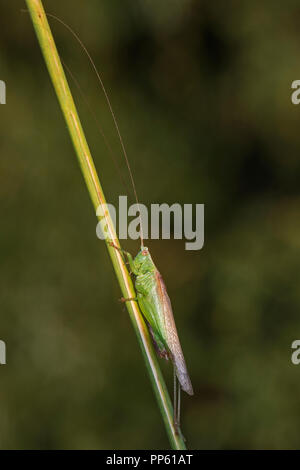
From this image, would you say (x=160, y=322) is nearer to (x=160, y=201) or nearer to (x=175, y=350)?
(x=175, y=350)

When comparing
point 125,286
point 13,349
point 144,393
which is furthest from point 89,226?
point 125,286

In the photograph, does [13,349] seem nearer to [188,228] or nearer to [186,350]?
[186,350]

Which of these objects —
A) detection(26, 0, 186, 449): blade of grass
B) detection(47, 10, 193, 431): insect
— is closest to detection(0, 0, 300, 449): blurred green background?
detection(47, 10, 193, 431): insect

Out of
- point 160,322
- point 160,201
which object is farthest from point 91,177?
point 160,201

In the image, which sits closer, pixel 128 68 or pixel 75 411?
pixel 75 411

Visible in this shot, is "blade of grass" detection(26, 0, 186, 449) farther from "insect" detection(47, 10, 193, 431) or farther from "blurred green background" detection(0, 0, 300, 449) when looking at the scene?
"blurred green background" detection(0, 0, 300, 449)

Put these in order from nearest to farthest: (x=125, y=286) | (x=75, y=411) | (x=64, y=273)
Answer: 1. (x=125, y=286)
2. (x=75, y=411)
3. (x=64, y=273)

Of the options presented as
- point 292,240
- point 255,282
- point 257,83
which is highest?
point 257,83

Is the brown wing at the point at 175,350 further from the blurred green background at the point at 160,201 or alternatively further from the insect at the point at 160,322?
the blurred green background at the point at 160,201
